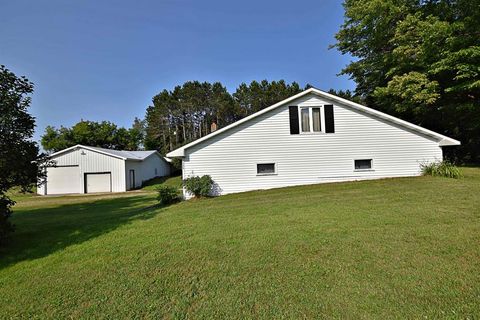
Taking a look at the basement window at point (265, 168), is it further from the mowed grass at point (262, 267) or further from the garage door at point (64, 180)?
the garage door at point (64, 180)

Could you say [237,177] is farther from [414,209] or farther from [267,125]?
[414,209]

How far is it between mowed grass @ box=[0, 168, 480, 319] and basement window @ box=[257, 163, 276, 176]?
19.7 ft

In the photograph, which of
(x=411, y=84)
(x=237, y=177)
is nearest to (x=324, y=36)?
(x=411, y=84)

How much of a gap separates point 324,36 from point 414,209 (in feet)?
62.0

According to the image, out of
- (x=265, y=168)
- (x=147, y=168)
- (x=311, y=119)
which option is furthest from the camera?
(x=147, y=168)

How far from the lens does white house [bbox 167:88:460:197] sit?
42.2 feet

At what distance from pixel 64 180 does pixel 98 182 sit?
109 inches

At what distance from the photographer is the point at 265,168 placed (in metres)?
13.0

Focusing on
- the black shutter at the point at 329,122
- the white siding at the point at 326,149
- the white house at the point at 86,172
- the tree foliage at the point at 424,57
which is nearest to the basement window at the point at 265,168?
the white siding at the point at 326,149

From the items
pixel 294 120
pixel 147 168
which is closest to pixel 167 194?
pixel 294 120

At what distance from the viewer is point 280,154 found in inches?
509

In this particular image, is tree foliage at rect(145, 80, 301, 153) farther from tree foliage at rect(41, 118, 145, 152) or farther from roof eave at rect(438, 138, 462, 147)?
roof eave at rect(438, 138, 462, 147)

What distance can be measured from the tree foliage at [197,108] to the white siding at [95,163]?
70.9 feet

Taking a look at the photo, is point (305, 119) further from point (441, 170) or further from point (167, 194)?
point (167, 194)
